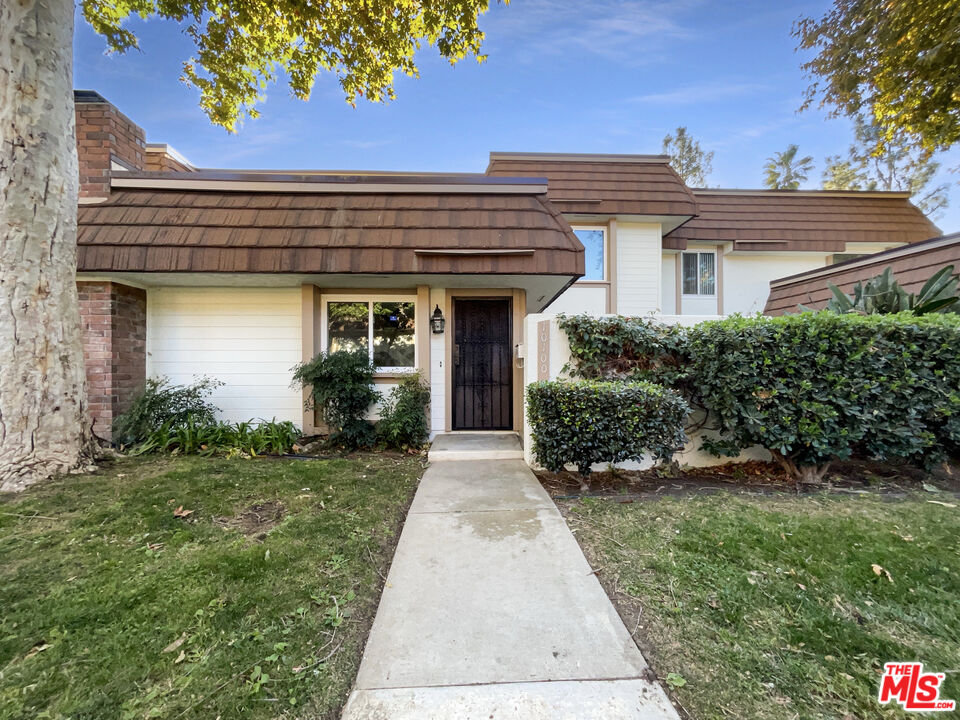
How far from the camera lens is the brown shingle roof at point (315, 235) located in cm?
499

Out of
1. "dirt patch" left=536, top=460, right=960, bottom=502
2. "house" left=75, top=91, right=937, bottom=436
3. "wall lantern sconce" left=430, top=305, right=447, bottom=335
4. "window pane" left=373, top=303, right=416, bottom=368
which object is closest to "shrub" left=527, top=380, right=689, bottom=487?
"dirt patch" left=536, top=460, right=960, bottom=502

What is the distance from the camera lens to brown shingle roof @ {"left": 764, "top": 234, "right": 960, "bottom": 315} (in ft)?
18.9

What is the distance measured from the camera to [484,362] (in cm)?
648

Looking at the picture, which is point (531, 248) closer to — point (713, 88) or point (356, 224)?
point (356, 224)

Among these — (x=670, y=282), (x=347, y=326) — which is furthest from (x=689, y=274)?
(x=347, y=326)

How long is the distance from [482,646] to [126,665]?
161 cm

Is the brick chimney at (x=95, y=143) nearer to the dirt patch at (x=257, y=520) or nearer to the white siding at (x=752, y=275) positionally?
the dirt patch at (x=257, y=520)

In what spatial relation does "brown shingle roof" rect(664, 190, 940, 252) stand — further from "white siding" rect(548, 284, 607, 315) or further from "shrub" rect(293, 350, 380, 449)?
"shrub" rect(293, 350, 380, 449)

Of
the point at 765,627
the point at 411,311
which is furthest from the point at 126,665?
the point at 411,311

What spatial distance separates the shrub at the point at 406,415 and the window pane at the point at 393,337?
49 cm

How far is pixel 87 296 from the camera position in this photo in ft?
17.6

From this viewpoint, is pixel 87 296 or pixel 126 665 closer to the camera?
pixel 126 665

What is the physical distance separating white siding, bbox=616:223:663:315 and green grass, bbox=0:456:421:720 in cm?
746

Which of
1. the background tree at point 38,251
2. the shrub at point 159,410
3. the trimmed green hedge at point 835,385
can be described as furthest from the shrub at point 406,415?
the trimmed green hedge at point 835,385
